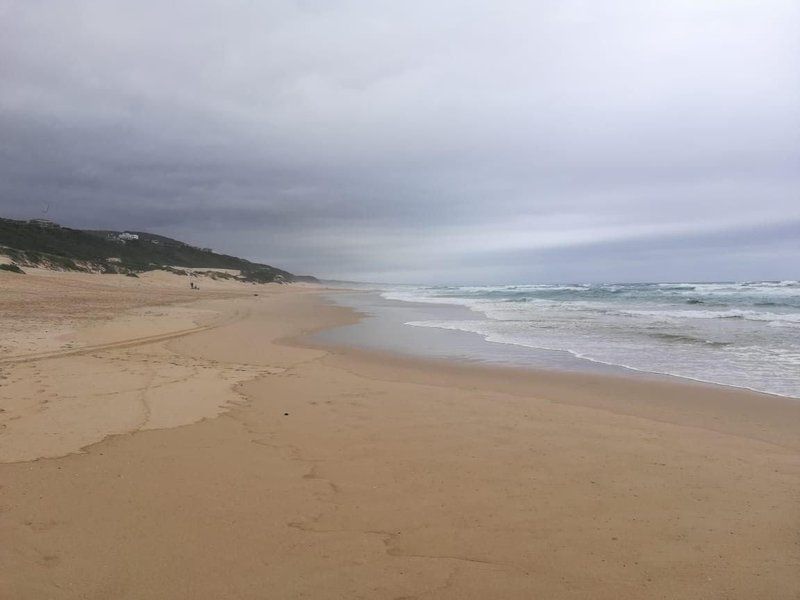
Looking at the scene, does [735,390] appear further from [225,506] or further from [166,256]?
[166,256]

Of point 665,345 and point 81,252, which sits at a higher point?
point 81,252

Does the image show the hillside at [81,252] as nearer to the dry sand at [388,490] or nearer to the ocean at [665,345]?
the ocean at [665,345]

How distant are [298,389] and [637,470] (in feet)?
16.2

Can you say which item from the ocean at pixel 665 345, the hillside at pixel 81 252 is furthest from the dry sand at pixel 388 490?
the hillside at pixel 81 252

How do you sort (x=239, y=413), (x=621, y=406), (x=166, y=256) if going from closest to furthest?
1. (x=239, y=413)
2. (x=621, y=406)
3. (x=166, y=256)

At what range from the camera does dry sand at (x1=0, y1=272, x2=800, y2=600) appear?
9.30 ft

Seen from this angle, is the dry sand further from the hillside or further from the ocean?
the hillside

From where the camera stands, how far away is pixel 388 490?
3.99 metres

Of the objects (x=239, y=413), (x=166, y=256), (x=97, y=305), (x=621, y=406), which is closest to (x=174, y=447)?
(x=239, y=413)

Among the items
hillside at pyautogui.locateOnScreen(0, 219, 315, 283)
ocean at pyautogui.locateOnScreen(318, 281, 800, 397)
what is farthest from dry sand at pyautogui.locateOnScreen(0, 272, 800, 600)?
hillside at pyautogui.locateOnScreen(0, 219, 315, 283)

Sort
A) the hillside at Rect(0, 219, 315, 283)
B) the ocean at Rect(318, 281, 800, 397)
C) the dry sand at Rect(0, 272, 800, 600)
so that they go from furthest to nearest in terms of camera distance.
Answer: the hillside at Rect(0, 219, 315, 283), the ocean at Rect(318, 281, 800, 397), the dry sand at Rect(0, 272, 800, 600)

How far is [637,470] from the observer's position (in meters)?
4.45

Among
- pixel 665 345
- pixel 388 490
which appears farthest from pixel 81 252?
pixel 388 490

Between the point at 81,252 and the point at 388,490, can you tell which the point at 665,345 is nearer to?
the point at 388,490
